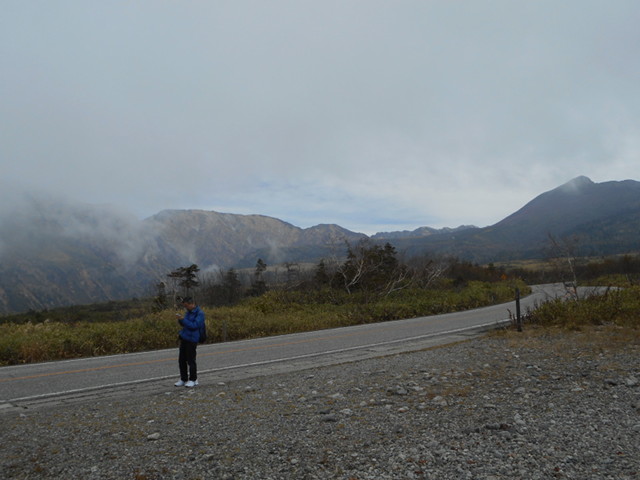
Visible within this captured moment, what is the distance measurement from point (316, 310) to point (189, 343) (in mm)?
13923

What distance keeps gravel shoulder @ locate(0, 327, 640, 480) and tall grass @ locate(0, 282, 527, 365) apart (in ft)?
22.5

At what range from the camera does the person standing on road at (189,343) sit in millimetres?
8118

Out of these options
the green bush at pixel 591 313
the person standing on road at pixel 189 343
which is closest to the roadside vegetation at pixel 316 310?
the green bush at pixel 591 313

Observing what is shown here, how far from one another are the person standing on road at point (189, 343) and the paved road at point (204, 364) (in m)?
0.33

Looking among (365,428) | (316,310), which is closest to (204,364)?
(365,428)

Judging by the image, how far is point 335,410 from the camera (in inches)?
227

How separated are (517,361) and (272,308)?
15.3 meters

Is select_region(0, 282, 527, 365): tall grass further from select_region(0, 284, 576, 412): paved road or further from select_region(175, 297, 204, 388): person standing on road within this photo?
select_region(175, 297, 204, 388): person standing on road

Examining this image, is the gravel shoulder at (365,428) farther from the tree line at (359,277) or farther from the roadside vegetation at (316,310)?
the tree line at (359,277)

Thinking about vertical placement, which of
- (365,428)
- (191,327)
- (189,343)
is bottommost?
(365,428)

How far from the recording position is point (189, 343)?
27.4 ft

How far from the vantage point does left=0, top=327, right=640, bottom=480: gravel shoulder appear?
13.2 ft

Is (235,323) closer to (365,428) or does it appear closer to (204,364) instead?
(204,364)

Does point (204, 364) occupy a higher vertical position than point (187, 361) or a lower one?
lower
